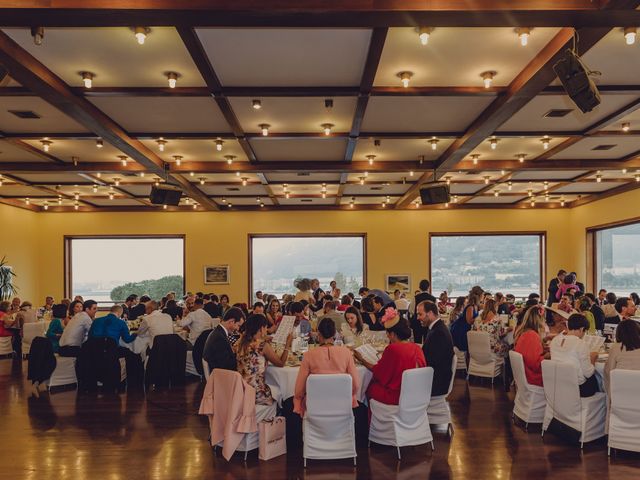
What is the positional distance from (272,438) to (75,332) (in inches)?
161

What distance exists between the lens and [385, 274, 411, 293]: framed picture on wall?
49.1ft

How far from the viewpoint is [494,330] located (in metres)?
7.60

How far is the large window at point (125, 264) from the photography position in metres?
15.3

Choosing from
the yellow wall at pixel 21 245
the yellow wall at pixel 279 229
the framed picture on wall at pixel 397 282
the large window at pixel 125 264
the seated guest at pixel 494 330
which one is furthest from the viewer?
the large window at pixel 125 264

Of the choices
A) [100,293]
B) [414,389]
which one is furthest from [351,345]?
[100,293]

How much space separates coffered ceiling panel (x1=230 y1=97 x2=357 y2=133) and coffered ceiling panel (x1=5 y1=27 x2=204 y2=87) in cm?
94

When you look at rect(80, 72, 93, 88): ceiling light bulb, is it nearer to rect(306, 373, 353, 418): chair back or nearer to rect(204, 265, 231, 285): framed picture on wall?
rect(306, 373, 353, 418): chair back

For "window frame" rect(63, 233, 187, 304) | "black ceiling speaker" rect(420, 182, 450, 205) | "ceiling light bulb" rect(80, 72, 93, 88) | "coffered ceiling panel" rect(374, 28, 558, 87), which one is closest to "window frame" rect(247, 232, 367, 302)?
"window frame" rect(63, 233, 187, 304)

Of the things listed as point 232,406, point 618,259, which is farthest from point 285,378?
point 618,259

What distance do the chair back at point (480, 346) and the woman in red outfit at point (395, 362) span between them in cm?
297

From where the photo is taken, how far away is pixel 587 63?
517cm

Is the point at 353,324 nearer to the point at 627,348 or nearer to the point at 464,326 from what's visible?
the point at 464,326

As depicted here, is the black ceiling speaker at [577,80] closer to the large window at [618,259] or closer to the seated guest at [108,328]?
the seated guest at [108,328]

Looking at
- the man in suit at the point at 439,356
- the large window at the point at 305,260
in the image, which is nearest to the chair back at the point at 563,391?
the man in suit at the point at 439,356
